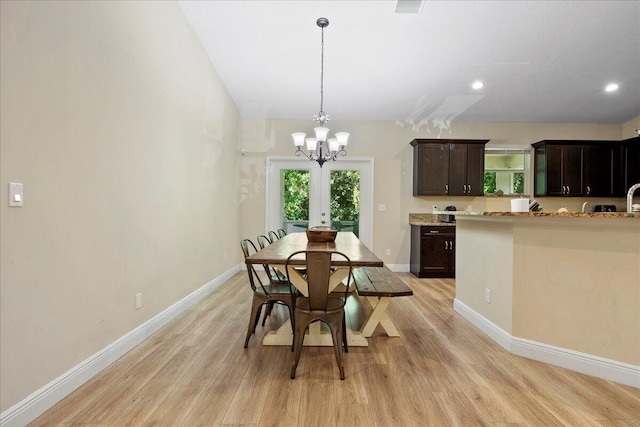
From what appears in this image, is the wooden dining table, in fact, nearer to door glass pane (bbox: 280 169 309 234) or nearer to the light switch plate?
the light switch plate

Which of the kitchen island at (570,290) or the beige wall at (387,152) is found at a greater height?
the beige wall at (387,152)

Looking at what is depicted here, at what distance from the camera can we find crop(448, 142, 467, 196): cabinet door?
542cm

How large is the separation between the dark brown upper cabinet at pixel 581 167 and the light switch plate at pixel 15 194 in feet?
21.2

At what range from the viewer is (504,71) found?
4.38 meters

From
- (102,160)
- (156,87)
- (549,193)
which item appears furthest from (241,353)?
(549,193)

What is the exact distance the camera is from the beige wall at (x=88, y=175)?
157 centimetres

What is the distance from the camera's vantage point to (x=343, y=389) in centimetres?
194

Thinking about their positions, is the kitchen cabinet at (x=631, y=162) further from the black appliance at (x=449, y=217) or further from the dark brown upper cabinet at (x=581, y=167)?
the black appliance at (x=449, y=217)

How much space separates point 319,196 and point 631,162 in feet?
16.8

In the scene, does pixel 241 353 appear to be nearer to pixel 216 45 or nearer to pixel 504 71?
pixel 216 45

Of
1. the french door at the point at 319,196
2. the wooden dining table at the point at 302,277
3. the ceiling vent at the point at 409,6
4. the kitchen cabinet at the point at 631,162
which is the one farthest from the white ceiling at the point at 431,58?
the wooden dining table at the point at 302,277

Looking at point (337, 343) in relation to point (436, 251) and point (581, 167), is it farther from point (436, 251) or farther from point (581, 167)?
point (581, 167)

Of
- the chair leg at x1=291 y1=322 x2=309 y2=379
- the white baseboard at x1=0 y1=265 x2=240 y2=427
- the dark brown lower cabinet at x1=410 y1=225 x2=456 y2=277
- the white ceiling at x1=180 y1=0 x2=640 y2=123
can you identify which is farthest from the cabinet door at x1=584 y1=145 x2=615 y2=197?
the white baseboard at x1=0 y1=265 x2=240 y2=427

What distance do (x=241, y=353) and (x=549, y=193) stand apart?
551cm
